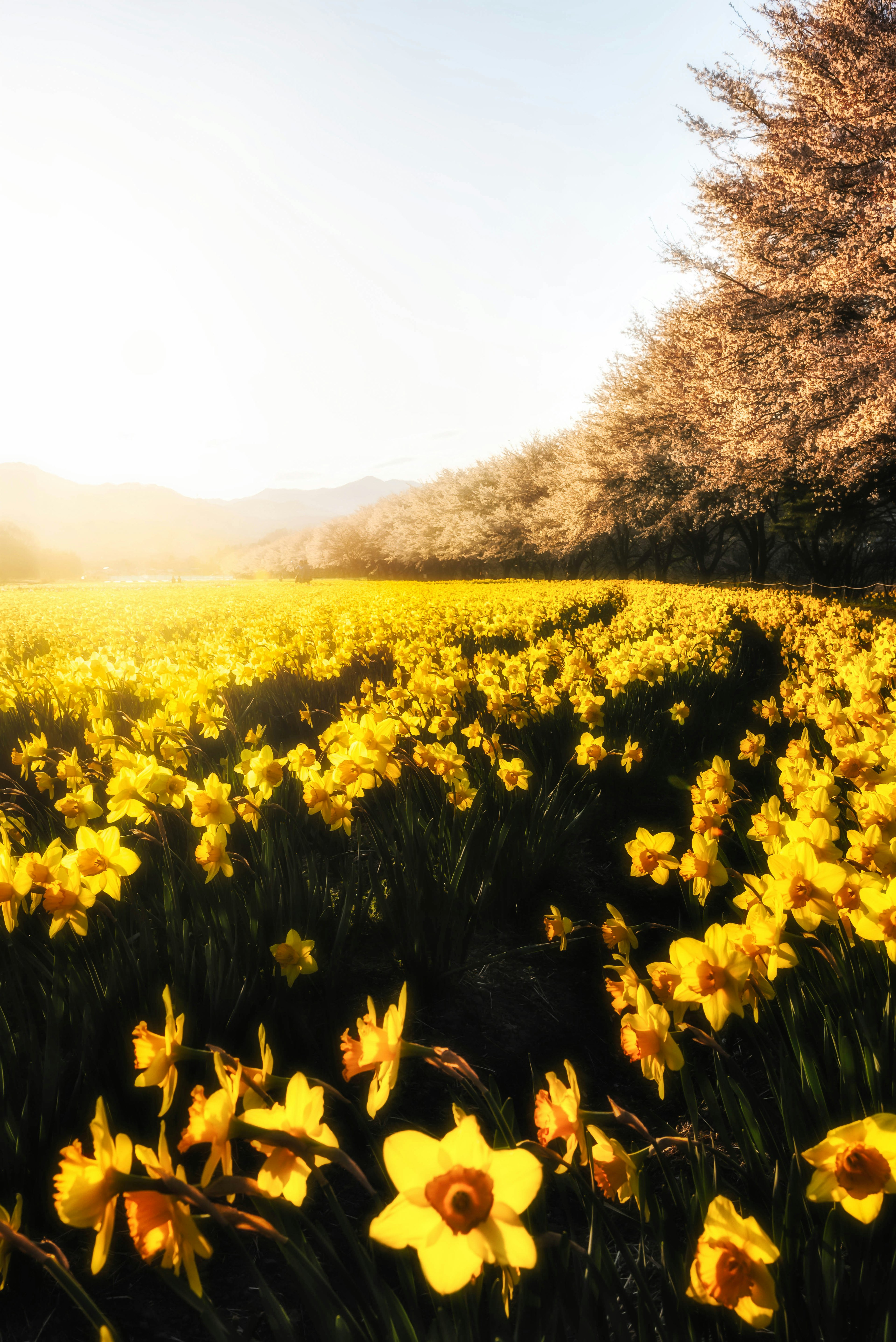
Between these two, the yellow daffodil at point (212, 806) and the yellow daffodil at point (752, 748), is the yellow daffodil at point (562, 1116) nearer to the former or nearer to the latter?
the yellow daffodil at point (212, 806)

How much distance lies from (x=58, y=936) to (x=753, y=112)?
55.4 feet

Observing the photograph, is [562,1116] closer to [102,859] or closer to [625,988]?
[625,988]

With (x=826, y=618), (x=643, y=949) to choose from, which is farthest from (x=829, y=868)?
(x=826, y=618)

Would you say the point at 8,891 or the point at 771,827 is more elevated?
the point at 771,827

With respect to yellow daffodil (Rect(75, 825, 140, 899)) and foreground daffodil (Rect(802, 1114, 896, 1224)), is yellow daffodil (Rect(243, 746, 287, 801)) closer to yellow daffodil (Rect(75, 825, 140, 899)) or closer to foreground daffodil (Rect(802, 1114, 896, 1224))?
yellow daffodil (Rect(75, 825, 140, 899))

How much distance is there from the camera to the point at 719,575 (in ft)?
142

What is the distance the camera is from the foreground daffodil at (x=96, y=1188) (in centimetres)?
69

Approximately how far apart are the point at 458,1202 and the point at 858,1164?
1.62ft

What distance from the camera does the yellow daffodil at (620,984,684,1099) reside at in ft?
3.47

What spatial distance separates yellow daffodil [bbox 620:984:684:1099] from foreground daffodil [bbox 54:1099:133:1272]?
0.74 metres

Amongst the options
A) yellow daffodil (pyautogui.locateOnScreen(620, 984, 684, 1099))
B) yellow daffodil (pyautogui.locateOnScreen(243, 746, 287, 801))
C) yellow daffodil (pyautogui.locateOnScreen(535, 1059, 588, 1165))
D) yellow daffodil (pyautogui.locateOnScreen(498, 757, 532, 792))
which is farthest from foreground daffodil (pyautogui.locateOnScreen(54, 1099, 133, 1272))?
yellow daffodil (pyautogui.locateOnScreen(498, 757, 532, 792))

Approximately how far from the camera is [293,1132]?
2.62ft

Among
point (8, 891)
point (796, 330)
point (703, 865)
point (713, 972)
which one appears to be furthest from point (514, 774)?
point (796, 330)

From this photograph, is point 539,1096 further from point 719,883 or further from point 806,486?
point 806,486
